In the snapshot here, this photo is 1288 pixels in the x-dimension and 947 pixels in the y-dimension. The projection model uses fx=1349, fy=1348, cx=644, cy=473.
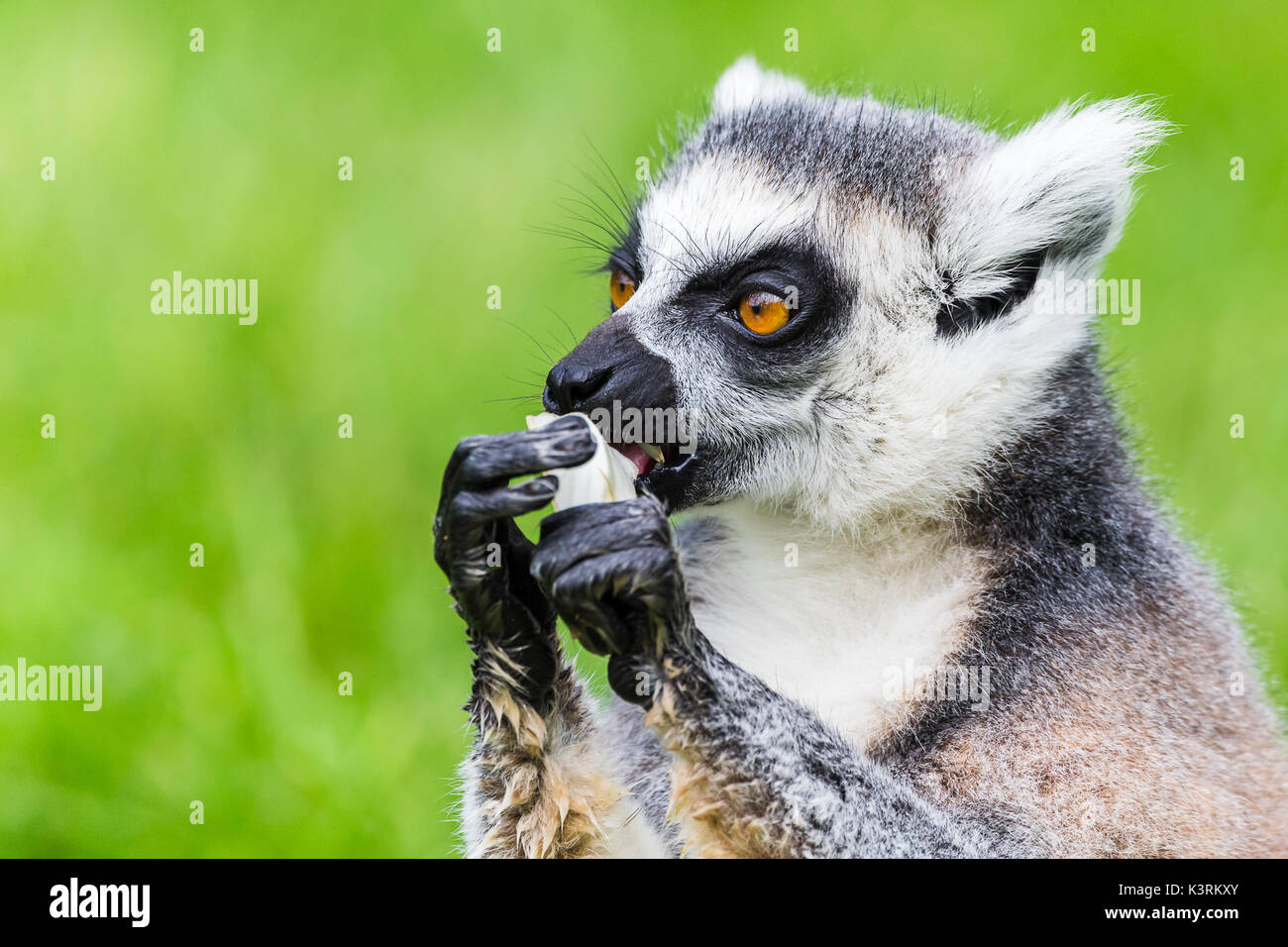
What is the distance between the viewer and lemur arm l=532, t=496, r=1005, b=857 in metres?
3.32

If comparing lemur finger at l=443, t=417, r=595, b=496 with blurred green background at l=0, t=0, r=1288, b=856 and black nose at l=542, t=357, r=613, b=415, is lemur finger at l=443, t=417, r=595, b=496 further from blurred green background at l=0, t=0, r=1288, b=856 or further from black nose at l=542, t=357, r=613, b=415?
blurred green background at l=0, t=0, r=1288, b=856

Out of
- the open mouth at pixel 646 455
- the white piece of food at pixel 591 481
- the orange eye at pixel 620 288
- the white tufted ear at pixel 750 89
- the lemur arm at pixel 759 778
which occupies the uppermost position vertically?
the white tufted ear at pixel 750 89

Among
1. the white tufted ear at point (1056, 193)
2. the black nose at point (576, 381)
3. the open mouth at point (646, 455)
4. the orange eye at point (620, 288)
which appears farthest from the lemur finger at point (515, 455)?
the white tufted ear at point (1056, 193)

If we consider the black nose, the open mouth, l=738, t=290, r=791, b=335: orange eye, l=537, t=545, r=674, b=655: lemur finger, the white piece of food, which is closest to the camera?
l=537, t=545, r=674, b=655: lemur finger

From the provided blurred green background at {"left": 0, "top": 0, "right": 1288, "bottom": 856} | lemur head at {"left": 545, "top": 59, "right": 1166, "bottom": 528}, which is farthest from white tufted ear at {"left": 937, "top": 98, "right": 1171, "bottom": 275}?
blurred green background at {"left": 0, "top": 0, "right": 1288, "bottom": 856}

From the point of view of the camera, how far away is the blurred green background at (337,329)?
5.75 metres

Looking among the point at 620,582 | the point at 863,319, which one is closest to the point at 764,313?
the point at 863,319

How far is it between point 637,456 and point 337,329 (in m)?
4.55

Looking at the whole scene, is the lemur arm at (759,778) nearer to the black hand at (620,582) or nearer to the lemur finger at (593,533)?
the black hand at (620,582)

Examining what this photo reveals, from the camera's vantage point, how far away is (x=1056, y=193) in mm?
4242

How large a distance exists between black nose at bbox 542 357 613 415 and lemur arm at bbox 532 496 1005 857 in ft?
1.91

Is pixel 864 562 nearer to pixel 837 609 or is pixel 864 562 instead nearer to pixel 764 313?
pixel 837 609

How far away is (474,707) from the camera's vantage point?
385 centimetres

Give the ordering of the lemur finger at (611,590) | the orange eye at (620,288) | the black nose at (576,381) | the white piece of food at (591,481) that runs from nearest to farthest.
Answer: the lemur finger at (611,590), the white piece of food at (591,481), the black nose at (576,381), the orange eye at (620,288)
